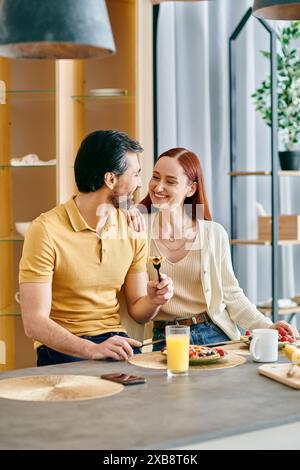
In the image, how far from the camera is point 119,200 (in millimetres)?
2760

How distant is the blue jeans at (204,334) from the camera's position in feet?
9.20

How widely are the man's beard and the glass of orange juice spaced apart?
31.5 inches

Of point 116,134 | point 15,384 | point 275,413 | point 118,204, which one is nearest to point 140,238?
point 118,204

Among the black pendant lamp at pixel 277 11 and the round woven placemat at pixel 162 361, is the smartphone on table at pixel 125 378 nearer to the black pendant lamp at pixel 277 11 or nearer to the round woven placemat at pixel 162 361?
the round woven placemat at pixel 162 361

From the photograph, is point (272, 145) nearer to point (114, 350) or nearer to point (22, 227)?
point (22, 227)

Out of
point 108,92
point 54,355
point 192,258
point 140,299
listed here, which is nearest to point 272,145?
point 108,92

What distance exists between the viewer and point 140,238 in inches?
110

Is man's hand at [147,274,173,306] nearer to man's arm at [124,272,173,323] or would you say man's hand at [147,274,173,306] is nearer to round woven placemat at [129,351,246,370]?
man's arm at [124,272,173,323]

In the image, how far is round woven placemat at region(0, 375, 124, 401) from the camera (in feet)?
5.70

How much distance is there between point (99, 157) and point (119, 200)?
174 millimetres

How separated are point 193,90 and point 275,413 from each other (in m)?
3.22

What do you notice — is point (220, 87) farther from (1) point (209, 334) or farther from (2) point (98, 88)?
(1) point (209, 334)

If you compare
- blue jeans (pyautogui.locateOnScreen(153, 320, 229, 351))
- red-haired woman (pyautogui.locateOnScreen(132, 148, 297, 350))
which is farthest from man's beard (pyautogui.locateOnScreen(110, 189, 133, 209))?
blue jeans (pyautogui.locateOnScreen(153, 320, 229, 351))

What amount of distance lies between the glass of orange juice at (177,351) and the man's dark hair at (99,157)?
2.65 feet
